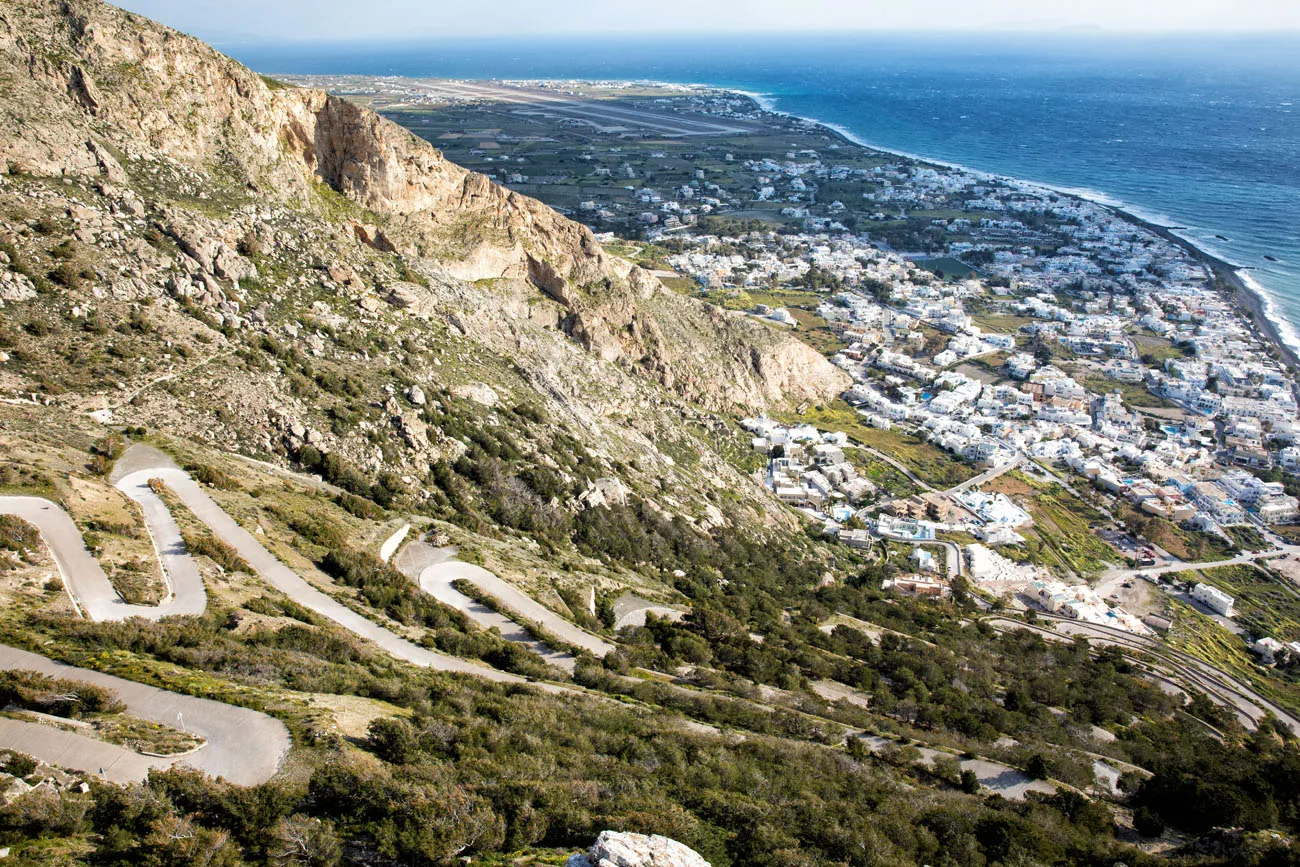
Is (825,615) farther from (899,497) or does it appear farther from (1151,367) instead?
(1151,367)

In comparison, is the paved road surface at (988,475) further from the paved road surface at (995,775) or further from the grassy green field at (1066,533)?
the paved road surface at (995,775)

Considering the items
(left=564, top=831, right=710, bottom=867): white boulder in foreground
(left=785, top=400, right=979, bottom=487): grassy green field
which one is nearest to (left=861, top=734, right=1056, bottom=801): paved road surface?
(left=564, top=831, right=710, bottom=867): white boulder in foreground

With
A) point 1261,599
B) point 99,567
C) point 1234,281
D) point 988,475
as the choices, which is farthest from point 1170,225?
point 99,567

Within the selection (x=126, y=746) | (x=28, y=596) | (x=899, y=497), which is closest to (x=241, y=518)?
(x=28, y=596)

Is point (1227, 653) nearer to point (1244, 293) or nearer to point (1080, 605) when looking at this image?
point (1080, 605)

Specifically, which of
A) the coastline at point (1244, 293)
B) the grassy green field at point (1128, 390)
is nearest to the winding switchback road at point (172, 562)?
the grassy green field at point (1128, 390)
